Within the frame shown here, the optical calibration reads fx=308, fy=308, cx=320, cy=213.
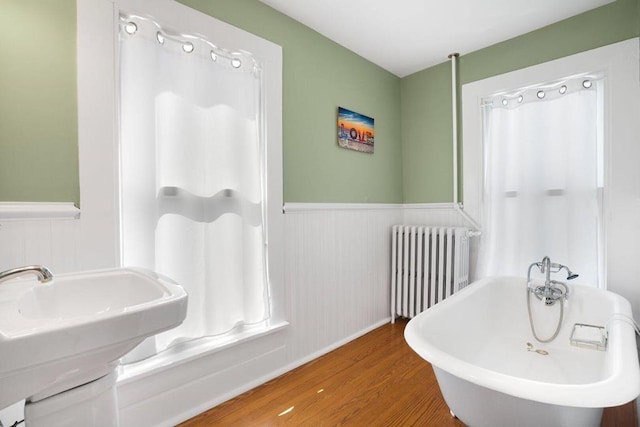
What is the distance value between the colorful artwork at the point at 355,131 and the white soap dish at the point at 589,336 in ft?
6.21

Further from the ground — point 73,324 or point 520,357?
point 73,324

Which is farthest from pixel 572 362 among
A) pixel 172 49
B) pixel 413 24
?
pixel 172 49

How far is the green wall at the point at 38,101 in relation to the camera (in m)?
1.16

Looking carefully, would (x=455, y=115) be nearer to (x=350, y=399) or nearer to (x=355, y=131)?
(x=355, y=131)

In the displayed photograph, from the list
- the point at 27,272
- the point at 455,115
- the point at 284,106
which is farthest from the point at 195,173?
the point at 455,115

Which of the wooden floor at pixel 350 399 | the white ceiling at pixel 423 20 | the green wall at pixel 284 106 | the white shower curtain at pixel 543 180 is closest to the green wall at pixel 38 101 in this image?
the green wall at pixel 284 106

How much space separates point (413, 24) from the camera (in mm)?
2211

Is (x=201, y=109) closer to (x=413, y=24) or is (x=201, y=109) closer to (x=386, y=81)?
(x=413, y=24)

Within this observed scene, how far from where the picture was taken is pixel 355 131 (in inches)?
101

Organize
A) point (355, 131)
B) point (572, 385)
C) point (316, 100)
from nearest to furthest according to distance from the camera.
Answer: point (572, 385) → point (316, 100) → point (355, 131)

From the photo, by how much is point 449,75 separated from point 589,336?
7.32 ft

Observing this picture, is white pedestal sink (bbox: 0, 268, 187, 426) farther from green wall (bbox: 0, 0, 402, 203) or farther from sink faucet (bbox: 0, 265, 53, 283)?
green wall (bbox: 0, 0, 402, 203)

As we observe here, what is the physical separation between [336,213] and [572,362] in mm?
1749

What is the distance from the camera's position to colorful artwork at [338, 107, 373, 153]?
8.05 feet
